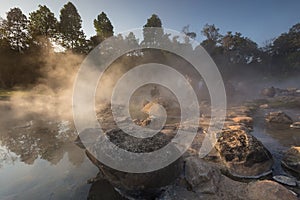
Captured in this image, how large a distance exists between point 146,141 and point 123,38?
77.3 ft

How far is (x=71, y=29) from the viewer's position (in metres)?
21.4

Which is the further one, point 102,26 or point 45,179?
point 102,26

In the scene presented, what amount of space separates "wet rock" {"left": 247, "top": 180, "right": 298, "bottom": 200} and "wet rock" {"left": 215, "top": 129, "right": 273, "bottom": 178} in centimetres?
79

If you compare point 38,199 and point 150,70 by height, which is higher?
point 150,70

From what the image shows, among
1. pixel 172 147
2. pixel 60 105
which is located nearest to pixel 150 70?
pixel 60 105

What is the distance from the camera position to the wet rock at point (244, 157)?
13.8ft

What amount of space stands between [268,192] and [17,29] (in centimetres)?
2581

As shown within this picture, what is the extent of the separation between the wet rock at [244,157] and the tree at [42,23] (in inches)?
910

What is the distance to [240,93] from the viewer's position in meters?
22.1

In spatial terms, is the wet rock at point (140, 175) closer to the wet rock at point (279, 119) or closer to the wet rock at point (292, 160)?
the wet rock at point (292, 160)

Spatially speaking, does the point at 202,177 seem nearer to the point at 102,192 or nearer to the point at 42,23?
the point at 102,192

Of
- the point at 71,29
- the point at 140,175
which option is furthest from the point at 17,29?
the point at 140,175

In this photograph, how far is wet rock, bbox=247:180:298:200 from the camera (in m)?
3.06

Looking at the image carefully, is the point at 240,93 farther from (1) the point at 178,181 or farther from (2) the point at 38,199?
(2) the point at 38,199
